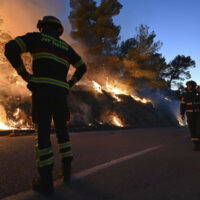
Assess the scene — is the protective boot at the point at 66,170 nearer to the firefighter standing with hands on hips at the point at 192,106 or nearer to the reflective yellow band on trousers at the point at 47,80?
the reflective yellow band on trousers at the point at 47,80

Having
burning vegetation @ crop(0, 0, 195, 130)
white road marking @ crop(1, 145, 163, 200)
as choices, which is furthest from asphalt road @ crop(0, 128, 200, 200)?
burning vegetation @ crop(0, 0, 195, 130)

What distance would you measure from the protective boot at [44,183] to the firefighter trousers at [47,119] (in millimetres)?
38

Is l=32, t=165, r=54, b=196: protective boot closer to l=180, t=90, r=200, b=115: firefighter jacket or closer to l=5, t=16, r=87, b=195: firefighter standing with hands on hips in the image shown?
l=5, t=16, r=87, b=195: firefighter standing with hands on hips

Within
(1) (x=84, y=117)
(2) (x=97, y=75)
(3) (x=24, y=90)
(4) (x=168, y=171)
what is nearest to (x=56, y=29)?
(4) (x=168, y=171)

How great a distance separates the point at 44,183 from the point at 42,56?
1.39m

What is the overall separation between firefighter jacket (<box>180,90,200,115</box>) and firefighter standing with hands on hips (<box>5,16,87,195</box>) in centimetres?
545

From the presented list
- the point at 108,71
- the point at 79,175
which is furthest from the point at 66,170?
the point at 108,71

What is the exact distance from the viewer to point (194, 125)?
350 inches

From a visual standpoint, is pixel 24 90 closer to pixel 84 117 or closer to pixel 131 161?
pixel 84 117

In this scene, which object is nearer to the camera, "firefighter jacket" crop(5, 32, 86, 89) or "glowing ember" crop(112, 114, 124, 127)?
"firefighter jacket" crop(5, 32, 86, 89)

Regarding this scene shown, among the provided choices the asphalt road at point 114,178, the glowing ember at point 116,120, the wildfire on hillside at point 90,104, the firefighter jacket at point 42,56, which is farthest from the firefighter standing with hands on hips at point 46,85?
the glowing ember at point 116,120

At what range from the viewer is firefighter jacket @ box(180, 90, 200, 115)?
890cm

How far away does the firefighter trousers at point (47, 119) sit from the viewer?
368cm

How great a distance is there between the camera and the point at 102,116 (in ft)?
93.9
